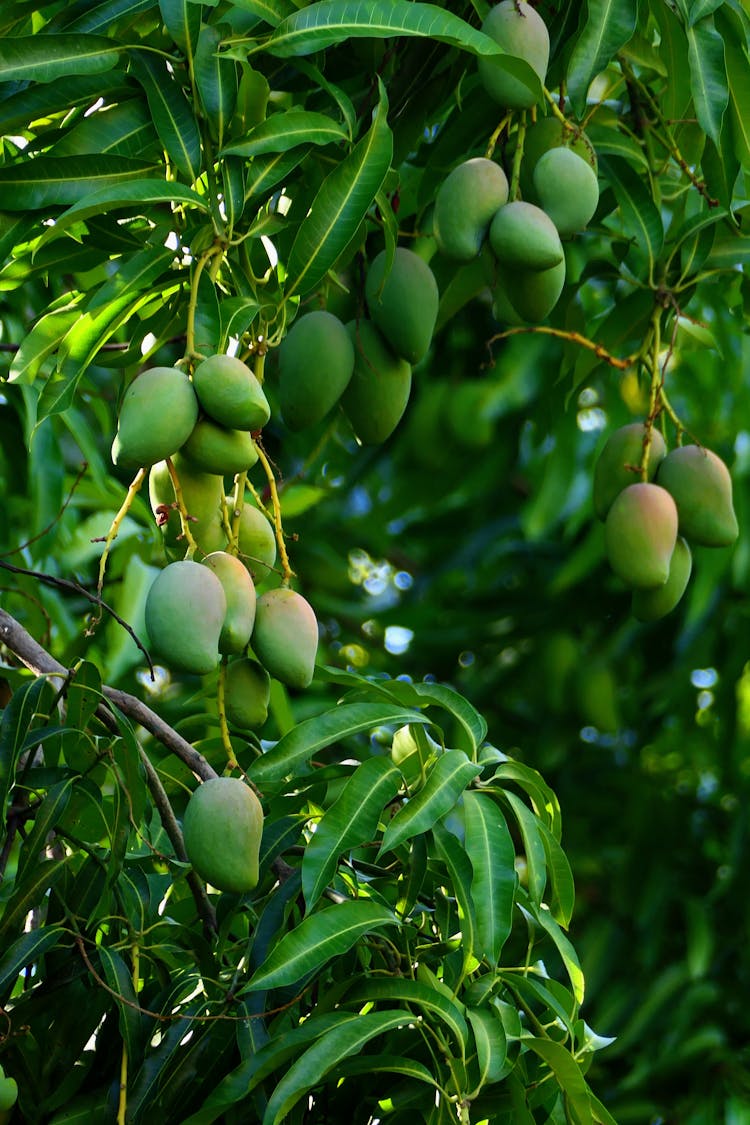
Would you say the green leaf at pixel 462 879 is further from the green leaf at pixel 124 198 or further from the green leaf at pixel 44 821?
the green leaf at pixel 124 198

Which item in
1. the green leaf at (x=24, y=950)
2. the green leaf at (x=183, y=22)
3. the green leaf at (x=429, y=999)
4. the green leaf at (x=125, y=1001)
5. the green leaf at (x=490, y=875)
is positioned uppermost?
the green leaf at (x=183, y=22)

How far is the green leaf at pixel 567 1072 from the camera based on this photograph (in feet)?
2.95

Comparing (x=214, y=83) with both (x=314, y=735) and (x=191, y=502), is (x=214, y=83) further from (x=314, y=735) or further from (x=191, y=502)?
(x=314, y=735)

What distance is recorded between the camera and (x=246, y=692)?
3.06 feet

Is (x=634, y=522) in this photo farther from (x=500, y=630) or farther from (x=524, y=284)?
(x=500, y=630)

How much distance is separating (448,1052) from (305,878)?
128mm

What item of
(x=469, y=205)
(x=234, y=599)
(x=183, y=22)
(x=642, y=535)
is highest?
(x=183, y=22)

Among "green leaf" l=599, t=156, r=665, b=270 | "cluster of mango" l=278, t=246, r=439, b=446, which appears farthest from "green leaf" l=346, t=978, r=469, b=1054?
"green leaf" l=599, t=156, r=665, b=270

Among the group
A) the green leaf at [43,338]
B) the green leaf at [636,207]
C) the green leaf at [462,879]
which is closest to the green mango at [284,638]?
the green leaf at [462,879]

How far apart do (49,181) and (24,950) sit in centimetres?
45

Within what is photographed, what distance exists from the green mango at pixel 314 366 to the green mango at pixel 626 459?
0.26 m

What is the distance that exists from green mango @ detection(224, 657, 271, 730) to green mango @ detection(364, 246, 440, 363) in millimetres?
255

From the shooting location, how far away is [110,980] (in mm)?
925

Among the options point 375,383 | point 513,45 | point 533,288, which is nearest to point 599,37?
point 513,45
